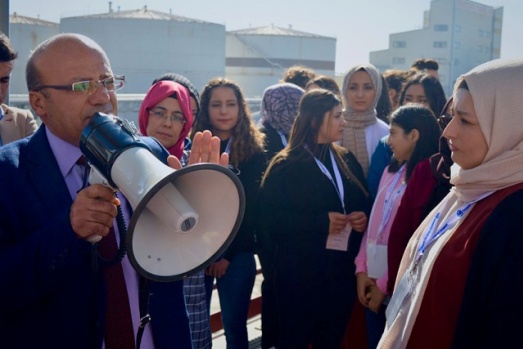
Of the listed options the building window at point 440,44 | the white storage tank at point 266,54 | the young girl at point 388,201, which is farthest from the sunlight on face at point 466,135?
the building window at point 440,44

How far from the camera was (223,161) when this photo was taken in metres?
1.85

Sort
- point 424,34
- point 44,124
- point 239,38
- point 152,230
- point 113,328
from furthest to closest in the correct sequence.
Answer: point 424,34, point 239,38, point 44,124, point 113,328, point 152,230

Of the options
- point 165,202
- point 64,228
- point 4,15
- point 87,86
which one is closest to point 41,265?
point 64,228

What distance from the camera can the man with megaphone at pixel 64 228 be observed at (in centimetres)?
154

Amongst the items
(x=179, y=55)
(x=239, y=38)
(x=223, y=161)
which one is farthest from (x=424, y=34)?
(x=223, y=161)

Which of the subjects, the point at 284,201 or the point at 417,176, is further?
the point at 284,201

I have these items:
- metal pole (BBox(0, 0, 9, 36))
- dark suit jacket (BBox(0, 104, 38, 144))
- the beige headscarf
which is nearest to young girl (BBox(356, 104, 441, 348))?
the beige headscarf

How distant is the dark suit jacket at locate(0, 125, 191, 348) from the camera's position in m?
1.54

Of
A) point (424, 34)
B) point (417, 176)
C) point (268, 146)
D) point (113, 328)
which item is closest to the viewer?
point (113, 328)

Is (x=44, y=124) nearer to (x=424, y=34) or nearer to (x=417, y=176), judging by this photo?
(x=417, y=176)

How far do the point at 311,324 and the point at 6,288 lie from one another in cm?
230

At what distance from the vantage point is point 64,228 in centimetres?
152

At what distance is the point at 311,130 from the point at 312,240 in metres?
0.74

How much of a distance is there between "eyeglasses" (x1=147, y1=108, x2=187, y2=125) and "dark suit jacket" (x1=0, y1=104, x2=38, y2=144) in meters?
0.75
